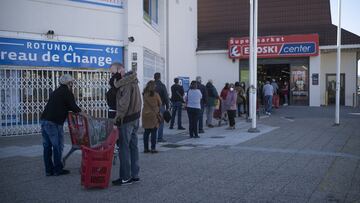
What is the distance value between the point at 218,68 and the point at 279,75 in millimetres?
4314

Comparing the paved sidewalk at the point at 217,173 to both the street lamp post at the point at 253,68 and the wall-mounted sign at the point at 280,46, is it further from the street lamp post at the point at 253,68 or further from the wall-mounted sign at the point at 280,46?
the wall-mounted sign at the point at 280,46

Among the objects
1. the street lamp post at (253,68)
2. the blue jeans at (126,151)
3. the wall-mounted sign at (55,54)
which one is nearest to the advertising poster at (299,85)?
the street lamp post at (253,68)

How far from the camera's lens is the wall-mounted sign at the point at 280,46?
83.6 ft

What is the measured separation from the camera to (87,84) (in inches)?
553

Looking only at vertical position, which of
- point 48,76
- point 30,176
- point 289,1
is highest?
point 289,1

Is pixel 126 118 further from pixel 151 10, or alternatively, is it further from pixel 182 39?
pixel 182 39

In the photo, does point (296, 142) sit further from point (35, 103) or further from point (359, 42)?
point (359, 42)

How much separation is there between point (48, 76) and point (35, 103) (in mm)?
968

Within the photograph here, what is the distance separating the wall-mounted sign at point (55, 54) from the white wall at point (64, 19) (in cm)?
29

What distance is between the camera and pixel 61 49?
44.6ft

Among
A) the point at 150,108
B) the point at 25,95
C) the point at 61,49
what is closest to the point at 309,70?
the point at 61,49

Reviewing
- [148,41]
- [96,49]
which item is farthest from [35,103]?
[148,41]

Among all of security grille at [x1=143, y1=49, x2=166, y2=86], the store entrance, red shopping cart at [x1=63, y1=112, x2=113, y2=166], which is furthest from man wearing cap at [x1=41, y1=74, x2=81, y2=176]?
the store entrance

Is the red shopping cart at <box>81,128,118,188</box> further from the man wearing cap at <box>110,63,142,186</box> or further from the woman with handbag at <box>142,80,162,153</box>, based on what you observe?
the woman with handbag at <box>142,80,162,153</box>
